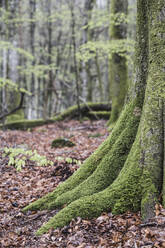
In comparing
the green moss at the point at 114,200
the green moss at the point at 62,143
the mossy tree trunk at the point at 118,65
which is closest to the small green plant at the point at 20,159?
the green moss at the point at 114,200

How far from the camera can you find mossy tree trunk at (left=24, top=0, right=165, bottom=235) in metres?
3.71

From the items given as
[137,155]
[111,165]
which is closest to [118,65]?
[111,165]

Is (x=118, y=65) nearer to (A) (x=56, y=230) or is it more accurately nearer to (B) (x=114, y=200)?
(B) (x=114, y=200)

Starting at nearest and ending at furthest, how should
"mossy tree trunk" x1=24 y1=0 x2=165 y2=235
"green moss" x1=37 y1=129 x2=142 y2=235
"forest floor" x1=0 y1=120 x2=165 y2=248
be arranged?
"forest floor" x1=0 y1=120 x2=165 y2=248
"mossy tree trunk" x1=24 y1=0 x2=165 y2=235
"green moss" x1=37 y1=129 x2=142 y2=235

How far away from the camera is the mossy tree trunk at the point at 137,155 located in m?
3.71

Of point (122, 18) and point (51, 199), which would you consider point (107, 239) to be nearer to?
point (51, 199)

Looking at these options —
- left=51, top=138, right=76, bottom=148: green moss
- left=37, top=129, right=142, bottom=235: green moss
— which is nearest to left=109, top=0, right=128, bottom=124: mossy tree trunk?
left=51, top=138, right=76, bottom=148: green moss

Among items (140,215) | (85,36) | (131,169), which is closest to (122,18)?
(85,36)

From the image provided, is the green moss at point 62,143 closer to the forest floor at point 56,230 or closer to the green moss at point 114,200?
the forest floor at point 56,230

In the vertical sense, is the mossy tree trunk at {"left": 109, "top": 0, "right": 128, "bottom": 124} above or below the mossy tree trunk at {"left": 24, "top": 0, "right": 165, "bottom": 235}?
above

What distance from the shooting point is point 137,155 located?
3959 mm

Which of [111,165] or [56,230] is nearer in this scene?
[56,230]

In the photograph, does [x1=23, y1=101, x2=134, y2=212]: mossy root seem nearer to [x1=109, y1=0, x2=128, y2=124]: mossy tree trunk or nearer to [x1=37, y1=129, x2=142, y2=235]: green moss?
[x1=37, y1=129, x2=142, y2=235]: green moss

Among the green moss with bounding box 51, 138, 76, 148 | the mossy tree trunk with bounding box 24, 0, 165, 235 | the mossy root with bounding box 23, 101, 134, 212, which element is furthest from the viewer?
the green moss with bounding box 51, 138, 76, 148
